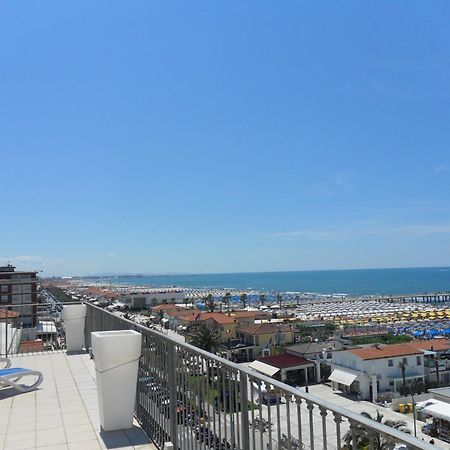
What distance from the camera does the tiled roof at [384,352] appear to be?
3962 centimetres

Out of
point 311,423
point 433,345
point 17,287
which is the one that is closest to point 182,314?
point 17,287

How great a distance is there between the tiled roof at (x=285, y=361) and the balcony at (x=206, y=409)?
123 feet

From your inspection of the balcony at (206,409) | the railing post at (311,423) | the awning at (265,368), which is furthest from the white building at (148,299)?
the railing post at (311,423)

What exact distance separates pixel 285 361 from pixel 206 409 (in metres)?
41.8

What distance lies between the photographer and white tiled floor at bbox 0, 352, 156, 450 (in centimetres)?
453

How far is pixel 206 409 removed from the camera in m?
3.35

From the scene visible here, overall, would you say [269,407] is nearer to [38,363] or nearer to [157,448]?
[157,448]

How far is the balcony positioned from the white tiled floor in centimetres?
1

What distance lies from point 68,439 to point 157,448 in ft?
3.16

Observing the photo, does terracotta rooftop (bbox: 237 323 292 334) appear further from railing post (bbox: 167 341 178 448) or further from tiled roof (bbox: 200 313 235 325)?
railing post (bbox: 167 341 178 448)

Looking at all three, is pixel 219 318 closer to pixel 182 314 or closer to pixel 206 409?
pixel 182 314

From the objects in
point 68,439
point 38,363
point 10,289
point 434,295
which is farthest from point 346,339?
point 434,295

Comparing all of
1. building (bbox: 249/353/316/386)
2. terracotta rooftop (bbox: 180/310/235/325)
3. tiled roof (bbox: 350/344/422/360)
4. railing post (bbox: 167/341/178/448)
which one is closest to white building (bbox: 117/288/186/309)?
terracotta rooftop (bbox: 180/310/235/325)

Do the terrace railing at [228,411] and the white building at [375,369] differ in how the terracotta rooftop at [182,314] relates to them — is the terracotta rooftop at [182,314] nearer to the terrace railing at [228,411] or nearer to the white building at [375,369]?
the white building at [375,369]
